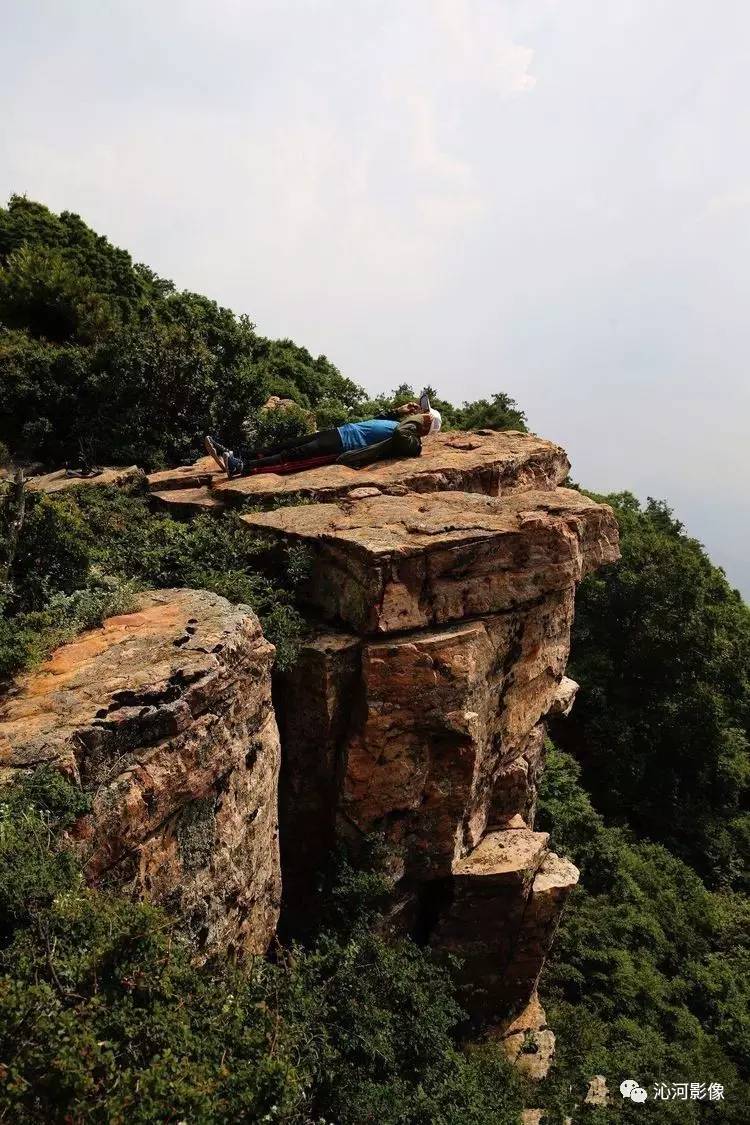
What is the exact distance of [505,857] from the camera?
11117mm

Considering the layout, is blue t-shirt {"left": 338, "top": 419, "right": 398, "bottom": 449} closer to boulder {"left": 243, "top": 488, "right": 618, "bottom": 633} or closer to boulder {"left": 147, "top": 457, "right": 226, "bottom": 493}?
boulder {"left": 147, "top": 457, "right": 226, "bottom": 493}

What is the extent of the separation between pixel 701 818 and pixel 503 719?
14240 mm

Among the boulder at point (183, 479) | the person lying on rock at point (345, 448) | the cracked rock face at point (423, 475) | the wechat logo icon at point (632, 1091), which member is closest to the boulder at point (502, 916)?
the wechat logo icon at point (632, 1091)

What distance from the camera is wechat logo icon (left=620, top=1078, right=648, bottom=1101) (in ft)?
37.0

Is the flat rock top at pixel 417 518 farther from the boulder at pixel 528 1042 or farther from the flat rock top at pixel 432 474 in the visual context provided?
the boulder at pixel 528 1042

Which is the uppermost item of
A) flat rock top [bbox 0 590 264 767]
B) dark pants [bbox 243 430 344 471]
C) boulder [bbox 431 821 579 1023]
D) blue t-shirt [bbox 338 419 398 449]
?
blue t-shirt [bbox 338 419 398 449]

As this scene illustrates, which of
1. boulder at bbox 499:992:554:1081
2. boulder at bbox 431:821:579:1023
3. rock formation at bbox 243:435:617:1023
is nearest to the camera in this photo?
rock formation at bbox 243:435:617:1023

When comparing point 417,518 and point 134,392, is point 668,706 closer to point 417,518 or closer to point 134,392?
point 417,518

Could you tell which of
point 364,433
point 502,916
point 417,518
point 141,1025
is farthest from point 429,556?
point 141,1025

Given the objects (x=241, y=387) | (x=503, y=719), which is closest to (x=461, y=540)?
(x=503, y=719)

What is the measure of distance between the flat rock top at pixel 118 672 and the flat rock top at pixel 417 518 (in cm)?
224

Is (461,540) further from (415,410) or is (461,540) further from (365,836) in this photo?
(415,410)

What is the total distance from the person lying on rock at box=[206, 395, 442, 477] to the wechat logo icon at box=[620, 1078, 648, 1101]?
11.5 m

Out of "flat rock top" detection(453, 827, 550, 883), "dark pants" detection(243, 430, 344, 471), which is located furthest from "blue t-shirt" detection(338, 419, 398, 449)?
"flat rock top" detection(453, 827, 550, 883)
